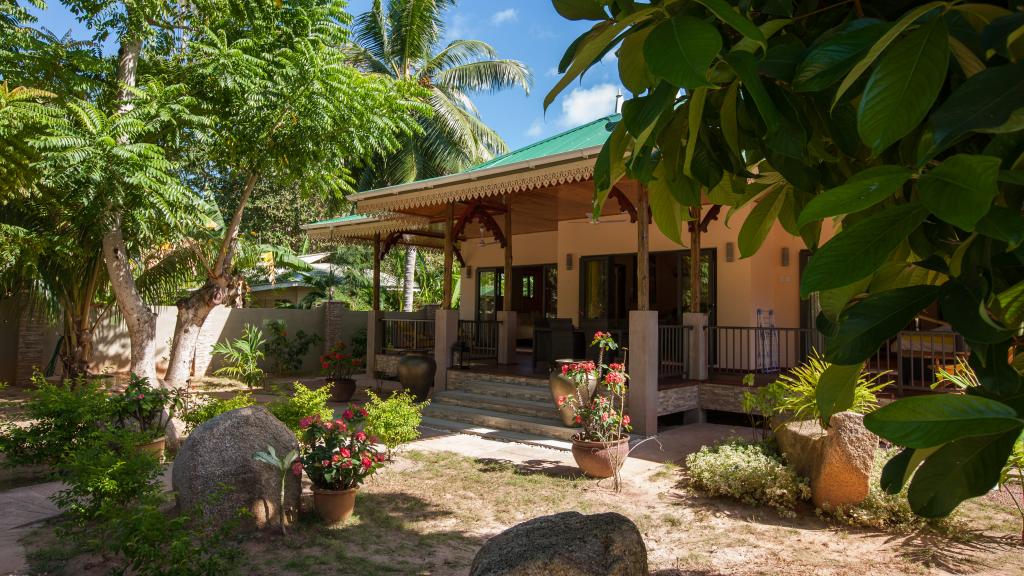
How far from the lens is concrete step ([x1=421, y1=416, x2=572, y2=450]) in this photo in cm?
827

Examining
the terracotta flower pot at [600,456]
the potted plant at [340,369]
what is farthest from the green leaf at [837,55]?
the potted plant at [340,369]

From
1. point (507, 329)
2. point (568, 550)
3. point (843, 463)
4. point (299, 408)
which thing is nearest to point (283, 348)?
point (507, 329)

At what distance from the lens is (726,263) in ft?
38.0

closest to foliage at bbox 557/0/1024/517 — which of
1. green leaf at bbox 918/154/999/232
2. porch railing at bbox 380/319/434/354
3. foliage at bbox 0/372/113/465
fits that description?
green leaf at bbox 918/154/999/232

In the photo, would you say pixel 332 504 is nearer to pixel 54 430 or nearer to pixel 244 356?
pixel 54 430

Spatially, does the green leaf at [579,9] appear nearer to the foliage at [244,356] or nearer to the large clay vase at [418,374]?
the large clay vase at [418,374]

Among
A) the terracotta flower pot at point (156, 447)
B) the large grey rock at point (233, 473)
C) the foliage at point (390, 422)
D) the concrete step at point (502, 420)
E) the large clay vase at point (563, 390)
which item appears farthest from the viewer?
the concrete step at point (502, 420)

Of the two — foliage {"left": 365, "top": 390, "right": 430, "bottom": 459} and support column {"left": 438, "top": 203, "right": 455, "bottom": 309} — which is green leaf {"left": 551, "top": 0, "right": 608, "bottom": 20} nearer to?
foliage {"left": 365, "top": 390, "right": 430, "bottom": 459}

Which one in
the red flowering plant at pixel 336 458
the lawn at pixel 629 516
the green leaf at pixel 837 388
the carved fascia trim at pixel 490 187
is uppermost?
the carved fascia trim at pixel 490 187

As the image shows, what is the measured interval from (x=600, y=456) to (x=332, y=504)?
2787mm

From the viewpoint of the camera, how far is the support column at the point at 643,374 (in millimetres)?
8344

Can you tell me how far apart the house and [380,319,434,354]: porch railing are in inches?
2.1

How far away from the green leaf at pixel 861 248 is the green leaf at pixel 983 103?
11 cm

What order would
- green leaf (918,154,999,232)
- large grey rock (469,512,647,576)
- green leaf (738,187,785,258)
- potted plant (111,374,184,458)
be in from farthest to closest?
potted plant (111,374,184,458) < large grey rock (469,512,647,576) < green leaf (738,187,785,258) < green leaf (918,154,999,232)
